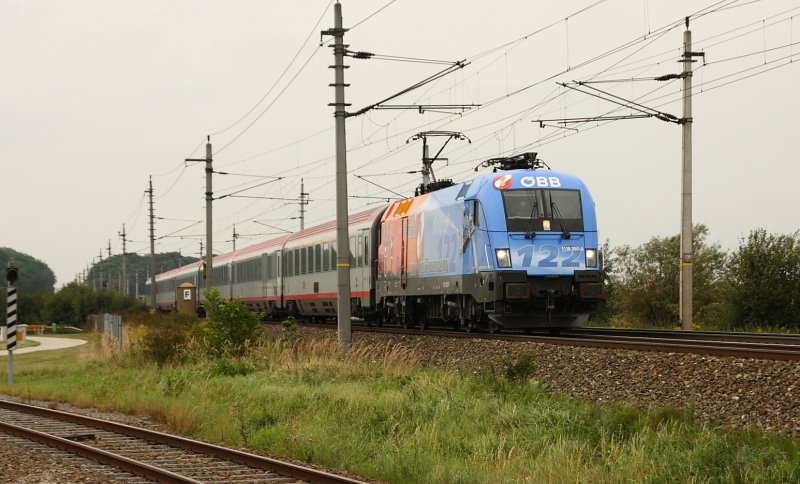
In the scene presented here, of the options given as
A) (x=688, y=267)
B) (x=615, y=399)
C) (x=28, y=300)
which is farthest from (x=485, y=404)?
(x=28, y=300)

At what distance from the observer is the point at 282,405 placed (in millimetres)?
15516

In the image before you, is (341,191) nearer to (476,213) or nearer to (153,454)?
(476,213)

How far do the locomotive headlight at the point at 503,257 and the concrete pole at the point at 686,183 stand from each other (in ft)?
28.3

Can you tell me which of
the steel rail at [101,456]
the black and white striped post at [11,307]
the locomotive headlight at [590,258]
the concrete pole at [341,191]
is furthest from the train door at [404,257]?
the steel rail at [101,456]

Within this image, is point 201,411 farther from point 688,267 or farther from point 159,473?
point 688,267

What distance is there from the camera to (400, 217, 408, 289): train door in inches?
1075

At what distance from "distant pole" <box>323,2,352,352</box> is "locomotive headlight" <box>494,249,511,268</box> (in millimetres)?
3431

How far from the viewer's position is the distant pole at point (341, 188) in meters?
22.6

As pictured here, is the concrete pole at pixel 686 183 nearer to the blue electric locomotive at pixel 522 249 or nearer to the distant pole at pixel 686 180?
the distant pole at pixel 686 180

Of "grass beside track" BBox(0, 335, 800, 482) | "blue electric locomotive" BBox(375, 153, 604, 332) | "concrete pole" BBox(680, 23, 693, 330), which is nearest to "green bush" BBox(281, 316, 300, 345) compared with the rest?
"grass beside track" BBox(0, 335, 800, 482)

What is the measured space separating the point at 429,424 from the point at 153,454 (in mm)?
3483

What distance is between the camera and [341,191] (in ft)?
74.1

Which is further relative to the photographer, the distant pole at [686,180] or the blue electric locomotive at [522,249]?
the distant pole at [686,180]

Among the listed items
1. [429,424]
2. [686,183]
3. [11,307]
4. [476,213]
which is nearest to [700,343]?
[476,213]
